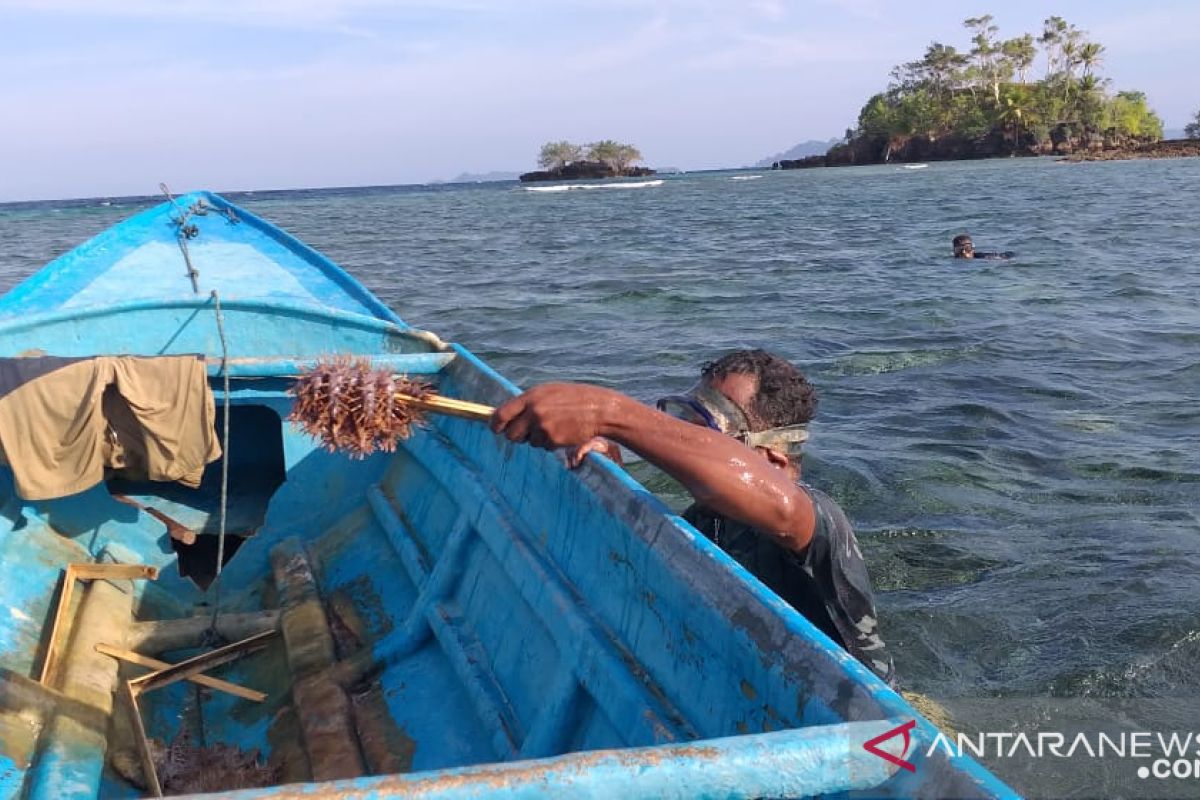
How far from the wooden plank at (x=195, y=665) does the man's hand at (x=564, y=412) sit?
2.20 metres

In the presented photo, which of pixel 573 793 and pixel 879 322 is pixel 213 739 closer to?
pixel 573 793

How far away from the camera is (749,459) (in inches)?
97.0

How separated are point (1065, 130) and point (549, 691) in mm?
94953

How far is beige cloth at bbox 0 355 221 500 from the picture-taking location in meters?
4.19

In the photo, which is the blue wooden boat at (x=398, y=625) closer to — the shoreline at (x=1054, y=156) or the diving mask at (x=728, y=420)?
the diving mask at (x=728, y=420)

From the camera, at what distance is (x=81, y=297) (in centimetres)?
640

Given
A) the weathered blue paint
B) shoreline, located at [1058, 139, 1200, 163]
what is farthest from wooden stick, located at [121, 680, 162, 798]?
shoreline, located at [1058, 139, 1200, 163]

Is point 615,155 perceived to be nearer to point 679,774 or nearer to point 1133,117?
point 1133,117

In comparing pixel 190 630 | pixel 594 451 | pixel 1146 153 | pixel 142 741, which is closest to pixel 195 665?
pixel 190 630

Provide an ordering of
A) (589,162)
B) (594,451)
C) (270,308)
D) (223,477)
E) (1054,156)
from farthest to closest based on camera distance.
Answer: (589,162)
(1054,156)
(270,308)
(223,477)
(594,451)

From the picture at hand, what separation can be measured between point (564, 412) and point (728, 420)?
61 centimetres

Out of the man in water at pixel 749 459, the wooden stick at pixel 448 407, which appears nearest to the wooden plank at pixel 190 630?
the man in water at pixel 749 459

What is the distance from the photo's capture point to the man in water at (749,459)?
2451mm

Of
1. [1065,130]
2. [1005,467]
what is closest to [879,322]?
[1005,467]
